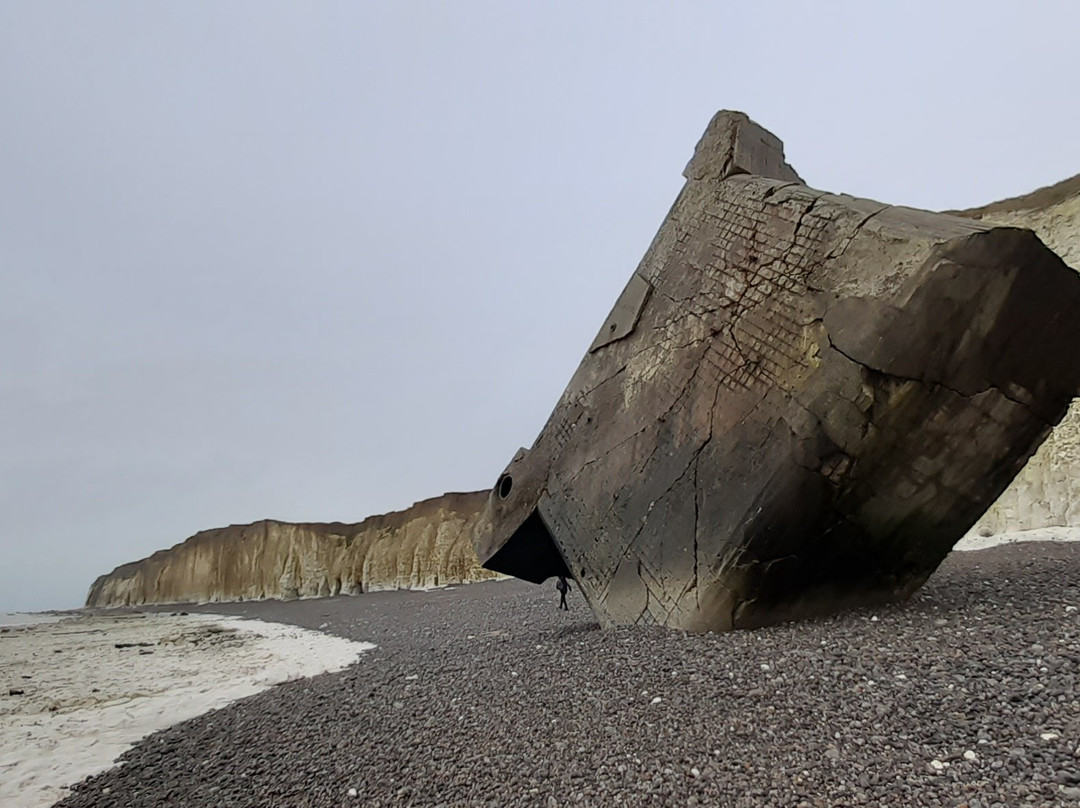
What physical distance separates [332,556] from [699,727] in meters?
19.8

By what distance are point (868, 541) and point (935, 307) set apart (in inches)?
45.7

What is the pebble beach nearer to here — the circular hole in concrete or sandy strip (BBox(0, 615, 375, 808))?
sandy strip (BBox(0, 615, 375, 808))

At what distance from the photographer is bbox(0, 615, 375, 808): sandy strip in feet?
10.0

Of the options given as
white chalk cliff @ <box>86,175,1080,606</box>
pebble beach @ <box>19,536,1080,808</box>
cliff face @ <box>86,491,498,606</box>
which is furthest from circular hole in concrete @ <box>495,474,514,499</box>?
cliff face @ <box>86,491,498,606</box>

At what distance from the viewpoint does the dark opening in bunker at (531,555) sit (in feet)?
14.3

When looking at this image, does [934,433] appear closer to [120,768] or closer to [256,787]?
[256,787]

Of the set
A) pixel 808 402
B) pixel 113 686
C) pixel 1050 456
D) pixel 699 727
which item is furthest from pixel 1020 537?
pixel 113 686

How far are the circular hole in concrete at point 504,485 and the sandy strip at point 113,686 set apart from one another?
2080 mm

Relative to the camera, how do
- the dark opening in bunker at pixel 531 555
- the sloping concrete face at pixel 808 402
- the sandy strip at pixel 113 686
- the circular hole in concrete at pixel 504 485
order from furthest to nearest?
the circular hole in concrete at pixel 504 485, the dark opening in bunker at pixel 531 555, the sandy strip at pixel 113 686, the sloping concrete face at pixel 808 402

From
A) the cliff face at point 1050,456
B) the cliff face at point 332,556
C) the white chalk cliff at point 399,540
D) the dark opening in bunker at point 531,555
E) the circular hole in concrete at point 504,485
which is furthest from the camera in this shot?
the cliff face at point 332,556

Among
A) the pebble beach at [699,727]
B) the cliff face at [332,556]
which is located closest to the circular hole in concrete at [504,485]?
the pebble beach at [699,727]

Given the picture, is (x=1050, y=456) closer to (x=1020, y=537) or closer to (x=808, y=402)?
(x=1020, y=537)

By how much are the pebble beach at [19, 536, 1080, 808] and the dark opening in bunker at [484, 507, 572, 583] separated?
3.15 ft

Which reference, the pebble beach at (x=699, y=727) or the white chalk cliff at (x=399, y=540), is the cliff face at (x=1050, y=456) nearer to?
the white chalk cliff at (x=399, y=540)
